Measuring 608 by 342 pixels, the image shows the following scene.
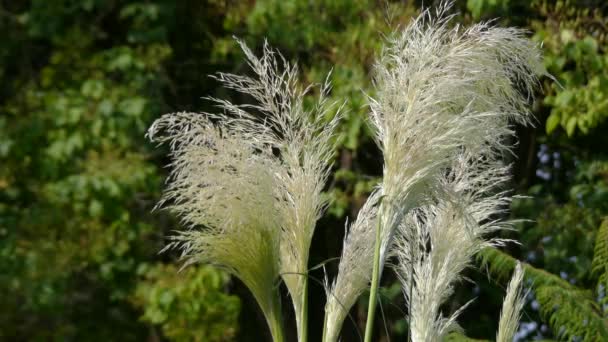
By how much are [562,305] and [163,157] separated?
3346mm

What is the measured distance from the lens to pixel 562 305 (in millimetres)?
2977

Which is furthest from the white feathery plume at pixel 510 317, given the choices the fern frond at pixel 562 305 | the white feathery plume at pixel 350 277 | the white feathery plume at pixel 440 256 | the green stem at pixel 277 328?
the fern frond at pixel 562 305

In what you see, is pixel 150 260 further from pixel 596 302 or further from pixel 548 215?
pixel 596 302

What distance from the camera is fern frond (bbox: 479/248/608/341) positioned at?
9.73 feet

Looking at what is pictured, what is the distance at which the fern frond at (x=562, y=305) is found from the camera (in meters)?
2.97

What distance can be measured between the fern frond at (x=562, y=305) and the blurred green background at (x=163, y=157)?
1.65 metres

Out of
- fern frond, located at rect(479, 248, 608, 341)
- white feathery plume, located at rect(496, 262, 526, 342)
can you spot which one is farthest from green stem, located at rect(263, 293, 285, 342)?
fern frond, located at rect(479, 248, 608, 341)

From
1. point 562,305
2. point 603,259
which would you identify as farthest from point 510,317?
point 603,259

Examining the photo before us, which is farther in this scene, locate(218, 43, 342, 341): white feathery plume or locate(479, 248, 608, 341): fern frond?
locate(479, 248, 608, 341): fern frond

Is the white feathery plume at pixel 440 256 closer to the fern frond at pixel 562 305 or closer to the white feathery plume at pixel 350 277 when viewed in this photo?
the white feathery plume at pixel 350 277

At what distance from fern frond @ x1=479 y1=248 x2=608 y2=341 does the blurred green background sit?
65.0 inches

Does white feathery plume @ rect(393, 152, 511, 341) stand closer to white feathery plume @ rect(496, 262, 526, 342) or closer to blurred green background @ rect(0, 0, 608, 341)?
white feathery plume @ rect(496, 262, 526, 342)

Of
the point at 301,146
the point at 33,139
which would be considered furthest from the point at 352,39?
the point at 301,146

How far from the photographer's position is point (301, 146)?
196cm
